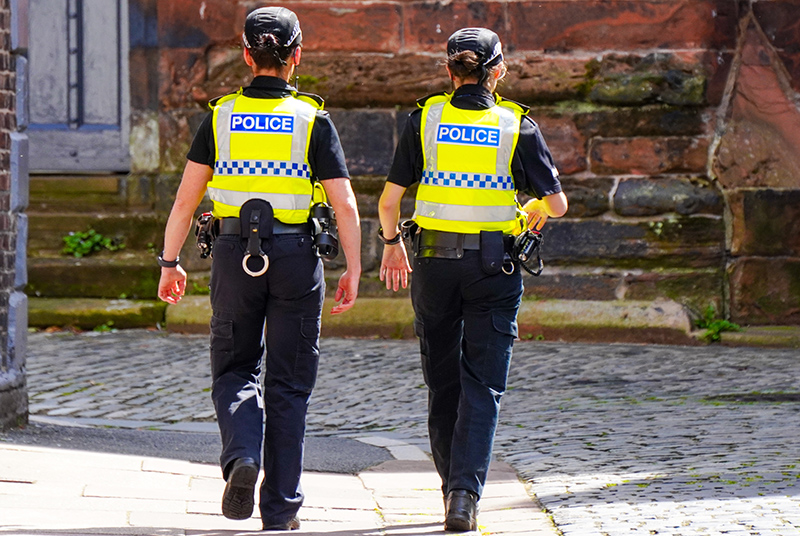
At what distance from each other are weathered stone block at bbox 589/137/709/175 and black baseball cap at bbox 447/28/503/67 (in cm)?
486

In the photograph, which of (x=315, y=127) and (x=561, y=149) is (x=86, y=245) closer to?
(x=561, y=149)

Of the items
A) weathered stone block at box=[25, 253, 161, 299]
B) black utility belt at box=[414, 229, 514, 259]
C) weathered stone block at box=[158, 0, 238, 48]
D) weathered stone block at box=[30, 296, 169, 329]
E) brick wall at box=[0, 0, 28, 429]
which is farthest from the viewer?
weathered stone block at box=[25, 253, 161, 299]

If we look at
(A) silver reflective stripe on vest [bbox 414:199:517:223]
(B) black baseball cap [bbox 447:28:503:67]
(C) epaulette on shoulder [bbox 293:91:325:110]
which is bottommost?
(A) silver reflective stripe on vest [bbox 414:199:517:223]

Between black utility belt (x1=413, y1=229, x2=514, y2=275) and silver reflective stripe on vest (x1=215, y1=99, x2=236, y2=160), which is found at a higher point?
silver reflective stripe on vest (x1=215, y1=99, x2=236, y2=160)

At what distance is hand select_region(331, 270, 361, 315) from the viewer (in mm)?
3896

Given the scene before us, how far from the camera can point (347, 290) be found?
395cm

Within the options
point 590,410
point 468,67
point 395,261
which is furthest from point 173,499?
point 590,410

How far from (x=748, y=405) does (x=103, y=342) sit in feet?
15.0

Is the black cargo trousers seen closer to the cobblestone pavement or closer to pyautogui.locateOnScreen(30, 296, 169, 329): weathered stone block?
the cobblestone pavement

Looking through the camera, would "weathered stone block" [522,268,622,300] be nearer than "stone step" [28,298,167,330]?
Yes

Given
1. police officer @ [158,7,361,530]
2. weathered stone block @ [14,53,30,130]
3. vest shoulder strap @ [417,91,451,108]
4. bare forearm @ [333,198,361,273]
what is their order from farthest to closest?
1. weathered stone block @ [14,53,30,130]
2. vest shoulder strap @ [417,91,451,108]
3. bare forearm @ [333,198,361,273]
4. police officer @ [158,7,361,530]

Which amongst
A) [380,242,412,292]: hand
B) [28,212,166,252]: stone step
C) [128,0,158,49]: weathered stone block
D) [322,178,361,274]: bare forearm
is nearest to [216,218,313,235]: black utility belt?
[322,178,361,274]: bare forearm

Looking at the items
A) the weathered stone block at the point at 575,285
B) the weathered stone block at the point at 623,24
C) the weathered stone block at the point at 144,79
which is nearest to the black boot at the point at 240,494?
the weathered stone block at the point at 575,285

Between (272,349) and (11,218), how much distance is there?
231 centimetres
